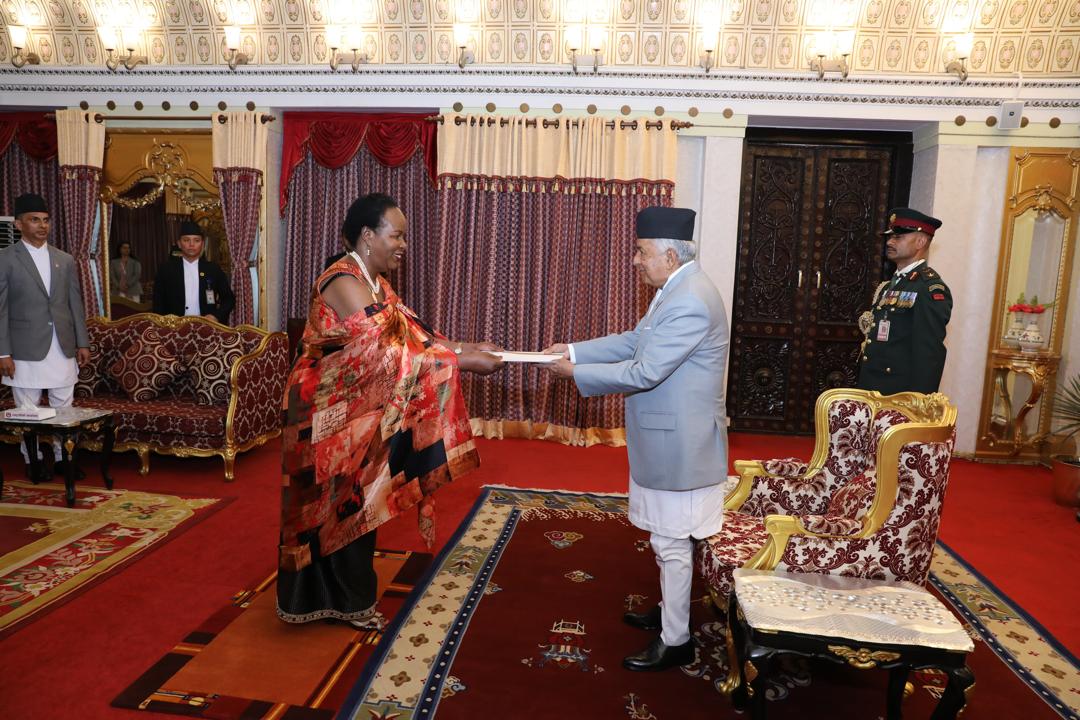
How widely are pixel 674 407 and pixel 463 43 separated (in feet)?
15.4

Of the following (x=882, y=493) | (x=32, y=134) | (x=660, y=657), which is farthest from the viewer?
(x=32, y=134)

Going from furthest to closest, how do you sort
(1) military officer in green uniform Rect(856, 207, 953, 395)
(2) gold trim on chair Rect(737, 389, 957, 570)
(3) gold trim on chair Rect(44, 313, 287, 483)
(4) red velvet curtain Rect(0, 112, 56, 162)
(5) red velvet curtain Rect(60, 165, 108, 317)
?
(4) red velvet curtain Rect(0, 112, 56, 162)
(5) red velvet curtain Rect(60, 165, 108, 317)
(3) gold trim on chair Rect(44, 313, 287, 483)
(1) military officer in green uniform Rect(856, 207, 953, 395)
(2) gold trim on chair Rect(737, 389, 957, 570)

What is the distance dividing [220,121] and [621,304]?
4.11 meters

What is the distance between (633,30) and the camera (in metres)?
6.08

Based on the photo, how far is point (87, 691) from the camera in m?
2.55

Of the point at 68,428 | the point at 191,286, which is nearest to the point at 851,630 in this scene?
the point at 68,428

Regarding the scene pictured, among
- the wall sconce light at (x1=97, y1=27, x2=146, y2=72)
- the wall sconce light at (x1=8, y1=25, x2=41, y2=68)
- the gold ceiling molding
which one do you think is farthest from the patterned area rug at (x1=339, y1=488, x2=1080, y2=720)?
the wall sconce light at (x1=8, y1=25, x2=41, y2=68)

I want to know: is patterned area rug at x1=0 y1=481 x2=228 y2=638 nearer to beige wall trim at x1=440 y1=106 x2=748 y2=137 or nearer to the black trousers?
the black trousers

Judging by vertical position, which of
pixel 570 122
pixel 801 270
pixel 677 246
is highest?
pixel 570 122

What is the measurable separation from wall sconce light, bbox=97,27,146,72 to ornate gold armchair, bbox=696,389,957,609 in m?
A: 6.68

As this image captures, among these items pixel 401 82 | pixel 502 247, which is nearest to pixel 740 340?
pixel 502 247

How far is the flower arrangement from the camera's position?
5.92m

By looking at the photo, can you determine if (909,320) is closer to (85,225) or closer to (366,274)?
(366,274)

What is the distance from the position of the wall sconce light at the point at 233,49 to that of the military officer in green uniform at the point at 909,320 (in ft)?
18.2
